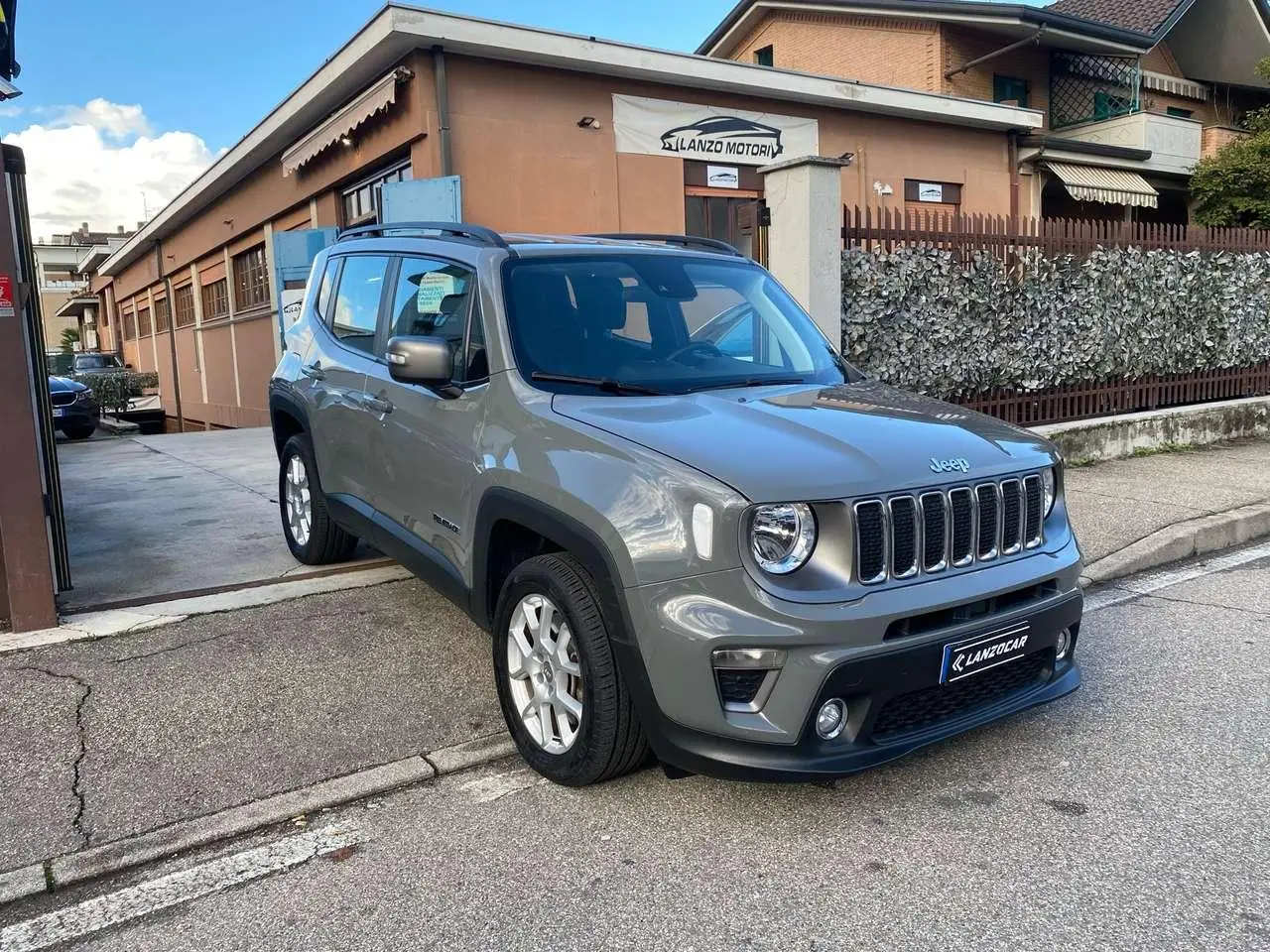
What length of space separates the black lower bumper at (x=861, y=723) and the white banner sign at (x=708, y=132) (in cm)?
1092

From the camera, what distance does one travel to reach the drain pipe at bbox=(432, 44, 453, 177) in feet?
36.3

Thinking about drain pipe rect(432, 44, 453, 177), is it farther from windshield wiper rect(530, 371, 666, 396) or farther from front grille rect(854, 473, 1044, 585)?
front grille rect(854, 473, 1044, 585)

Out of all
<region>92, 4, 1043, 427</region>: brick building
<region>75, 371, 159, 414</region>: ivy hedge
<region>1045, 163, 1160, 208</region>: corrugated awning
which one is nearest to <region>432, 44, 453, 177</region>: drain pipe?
<region>92, 4, 1043, 427</region>: brick building

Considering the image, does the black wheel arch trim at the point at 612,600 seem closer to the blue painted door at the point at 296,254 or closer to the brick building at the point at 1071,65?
the blue painted door at the point at 296,254

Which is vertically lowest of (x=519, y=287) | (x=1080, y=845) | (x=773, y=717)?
(x=1080, y=845)

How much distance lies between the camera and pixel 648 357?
379 centimetres

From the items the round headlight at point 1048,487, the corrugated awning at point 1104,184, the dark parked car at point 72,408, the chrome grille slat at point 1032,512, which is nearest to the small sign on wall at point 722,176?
the corrugated awning at point 1104,184

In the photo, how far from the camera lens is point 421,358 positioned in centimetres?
354

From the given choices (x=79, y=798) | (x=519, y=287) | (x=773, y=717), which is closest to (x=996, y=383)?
(x=519, y=287)

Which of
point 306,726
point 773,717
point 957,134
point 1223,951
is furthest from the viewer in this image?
point 957,134

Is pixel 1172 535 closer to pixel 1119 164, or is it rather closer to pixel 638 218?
pixel 638 218

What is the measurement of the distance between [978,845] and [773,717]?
2.50 feet

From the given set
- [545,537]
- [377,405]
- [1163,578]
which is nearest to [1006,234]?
[1163,578]

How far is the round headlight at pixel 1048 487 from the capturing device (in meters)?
3.40
